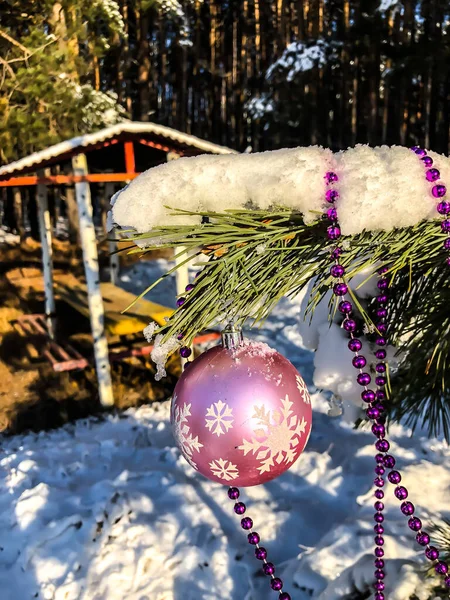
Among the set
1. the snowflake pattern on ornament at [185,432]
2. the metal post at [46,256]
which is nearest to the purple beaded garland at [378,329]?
the snowflake pattern on ornament at [185,432]

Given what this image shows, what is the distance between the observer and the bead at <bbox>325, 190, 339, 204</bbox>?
103 cm

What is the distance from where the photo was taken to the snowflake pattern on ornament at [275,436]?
1349 millimetres

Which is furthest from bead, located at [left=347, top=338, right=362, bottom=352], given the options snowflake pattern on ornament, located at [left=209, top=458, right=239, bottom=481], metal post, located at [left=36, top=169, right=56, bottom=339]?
metal post, located at [left=36, top=169, right=56, bottom=339]

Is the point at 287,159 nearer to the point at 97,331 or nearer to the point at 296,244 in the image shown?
the point at 296,244

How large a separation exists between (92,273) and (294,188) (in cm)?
535

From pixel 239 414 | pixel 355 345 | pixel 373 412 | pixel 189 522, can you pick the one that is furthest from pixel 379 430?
pixel 189 522

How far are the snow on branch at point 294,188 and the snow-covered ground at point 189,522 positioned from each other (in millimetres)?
1982

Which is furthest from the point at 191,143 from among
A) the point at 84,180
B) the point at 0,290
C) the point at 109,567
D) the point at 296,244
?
the point at 0,290

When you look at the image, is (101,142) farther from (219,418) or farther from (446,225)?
(446,225)

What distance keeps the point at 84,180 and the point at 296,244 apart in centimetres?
523

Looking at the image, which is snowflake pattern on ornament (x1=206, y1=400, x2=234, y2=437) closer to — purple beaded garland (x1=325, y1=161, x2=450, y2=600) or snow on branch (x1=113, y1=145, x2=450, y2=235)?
purple beaded garland (x1=325, y1=161, x2=450, y2=600)

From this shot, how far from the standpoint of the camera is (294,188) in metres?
1.03

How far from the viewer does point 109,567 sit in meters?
3.45

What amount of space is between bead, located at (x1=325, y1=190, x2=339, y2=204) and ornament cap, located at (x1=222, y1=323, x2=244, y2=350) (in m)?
0.48
